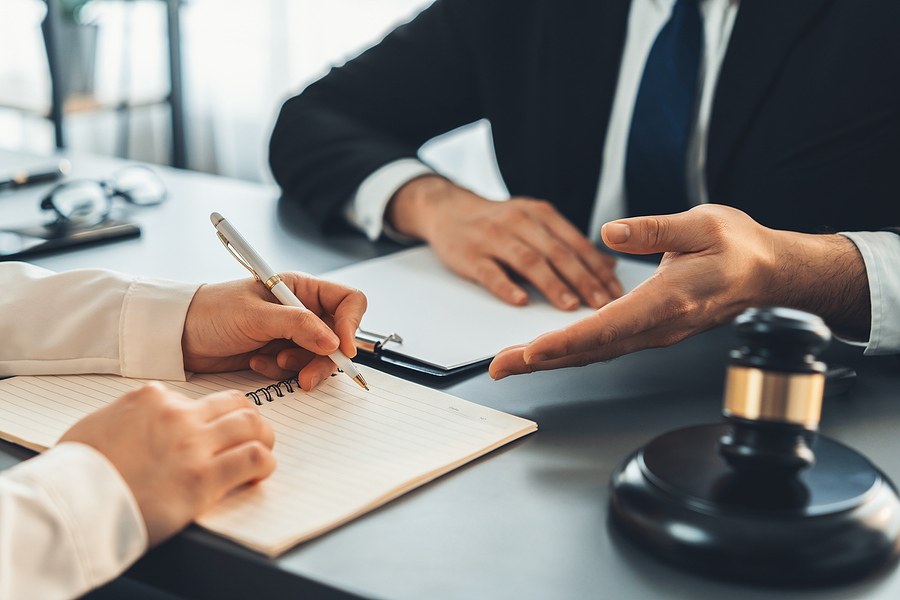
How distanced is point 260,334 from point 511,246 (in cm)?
40

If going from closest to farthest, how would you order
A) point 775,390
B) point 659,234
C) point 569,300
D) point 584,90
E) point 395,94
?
point 775,390 < point 659,234 < point 569,300 < point 584,90 < point 395,94

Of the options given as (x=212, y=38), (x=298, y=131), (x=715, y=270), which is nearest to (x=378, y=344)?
(x=715, y=270)

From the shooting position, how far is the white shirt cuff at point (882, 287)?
71 centimetres

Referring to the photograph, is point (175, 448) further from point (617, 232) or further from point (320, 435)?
point (617, 232)

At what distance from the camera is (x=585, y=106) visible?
122 cm

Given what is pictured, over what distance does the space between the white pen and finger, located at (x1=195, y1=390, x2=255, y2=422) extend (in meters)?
0.12

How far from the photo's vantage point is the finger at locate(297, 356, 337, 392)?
62 centimetres

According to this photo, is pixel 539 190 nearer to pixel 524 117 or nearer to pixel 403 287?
pixel 524 117

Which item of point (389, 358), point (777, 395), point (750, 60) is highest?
point (750, 60)

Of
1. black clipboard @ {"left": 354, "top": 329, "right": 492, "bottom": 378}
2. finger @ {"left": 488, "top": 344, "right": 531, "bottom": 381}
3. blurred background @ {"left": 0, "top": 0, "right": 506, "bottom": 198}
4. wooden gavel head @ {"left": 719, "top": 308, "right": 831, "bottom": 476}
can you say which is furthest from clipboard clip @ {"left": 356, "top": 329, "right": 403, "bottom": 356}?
blurred background @ {"left": 0, "top": 0, "right": 506, "bottom": 198}

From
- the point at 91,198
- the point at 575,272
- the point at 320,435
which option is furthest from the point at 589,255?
the point at 91,198

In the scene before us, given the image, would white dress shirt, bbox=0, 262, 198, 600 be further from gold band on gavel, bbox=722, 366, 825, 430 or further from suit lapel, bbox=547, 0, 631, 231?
suit lapel, bbox=547, 0, 631, 231

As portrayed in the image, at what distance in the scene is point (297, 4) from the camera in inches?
116

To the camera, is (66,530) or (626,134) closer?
(66,530)
